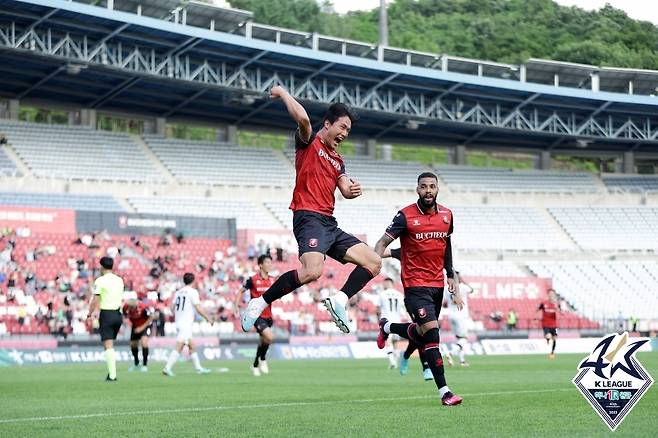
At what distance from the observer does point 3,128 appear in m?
54.6

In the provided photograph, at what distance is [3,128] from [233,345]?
72.0ft

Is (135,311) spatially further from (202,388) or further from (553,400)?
(553,400)

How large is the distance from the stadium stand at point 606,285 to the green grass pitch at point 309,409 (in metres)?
37.0

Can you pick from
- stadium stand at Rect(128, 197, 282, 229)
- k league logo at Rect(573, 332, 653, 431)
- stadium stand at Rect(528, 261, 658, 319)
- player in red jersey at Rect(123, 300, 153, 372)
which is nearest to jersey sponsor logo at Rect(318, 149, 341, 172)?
k league logo at Rect(573, 332, 653, 431)

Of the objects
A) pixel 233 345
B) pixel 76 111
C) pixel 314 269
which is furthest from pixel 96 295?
pixel 76 111

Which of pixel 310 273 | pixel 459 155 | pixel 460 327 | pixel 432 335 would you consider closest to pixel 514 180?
pixel 459 155

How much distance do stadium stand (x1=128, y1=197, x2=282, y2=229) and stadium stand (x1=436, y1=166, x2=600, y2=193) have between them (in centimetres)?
1485

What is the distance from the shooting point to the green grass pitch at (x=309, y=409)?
10.3 meters

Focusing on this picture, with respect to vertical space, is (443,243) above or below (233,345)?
above

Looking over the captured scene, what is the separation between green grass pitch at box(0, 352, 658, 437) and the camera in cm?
1026

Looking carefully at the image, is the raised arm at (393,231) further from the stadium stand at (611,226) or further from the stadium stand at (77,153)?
the stadium stand at (611,226)

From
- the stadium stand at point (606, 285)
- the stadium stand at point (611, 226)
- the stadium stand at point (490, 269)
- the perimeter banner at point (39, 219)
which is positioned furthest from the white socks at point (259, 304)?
the stadium stand at point (611, 226)

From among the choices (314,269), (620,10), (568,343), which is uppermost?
(620,10)

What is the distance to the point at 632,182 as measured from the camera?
71.6m
